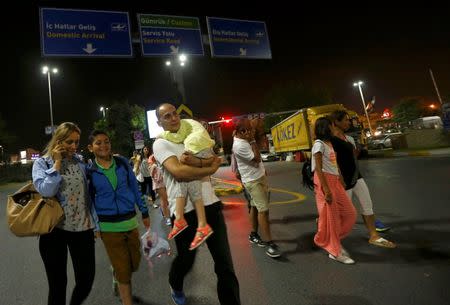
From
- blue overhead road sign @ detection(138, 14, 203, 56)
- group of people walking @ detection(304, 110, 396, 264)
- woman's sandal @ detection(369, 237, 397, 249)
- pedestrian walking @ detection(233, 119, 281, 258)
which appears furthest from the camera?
blue overhead road sign @ detection(138, 14, 203, 56)

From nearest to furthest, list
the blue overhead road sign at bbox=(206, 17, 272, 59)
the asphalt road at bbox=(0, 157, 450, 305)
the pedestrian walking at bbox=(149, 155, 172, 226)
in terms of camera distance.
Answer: the asphalt road at bbox=(0, 157, 450, 305), the pedestrian walking at bbox=(149, 155, 172, 226), the blue overhead road sign at bbox=(206, 17, 272, 59)

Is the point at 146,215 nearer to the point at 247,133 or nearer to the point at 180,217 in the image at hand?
the point at 180,217

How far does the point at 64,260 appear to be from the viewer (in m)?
2.71

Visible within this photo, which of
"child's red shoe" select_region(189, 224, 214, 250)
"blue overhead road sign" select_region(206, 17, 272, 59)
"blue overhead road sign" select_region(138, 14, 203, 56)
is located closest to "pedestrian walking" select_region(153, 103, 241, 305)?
"child's red shoe" select_region(189, 224, 214, 250)

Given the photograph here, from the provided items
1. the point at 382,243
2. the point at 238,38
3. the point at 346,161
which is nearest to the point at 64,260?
the point at 346,161

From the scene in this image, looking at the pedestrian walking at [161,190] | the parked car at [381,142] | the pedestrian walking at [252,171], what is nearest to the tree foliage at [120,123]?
the parked car at [381,142]

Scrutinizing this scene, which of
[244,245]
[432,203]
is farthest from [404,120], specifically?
[244,245]

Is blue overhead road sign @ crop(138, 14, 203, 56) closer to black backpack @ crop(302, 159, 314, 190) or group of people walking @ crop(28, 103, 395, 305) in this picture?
black backpack @ crop(302, 159, 314, 190)

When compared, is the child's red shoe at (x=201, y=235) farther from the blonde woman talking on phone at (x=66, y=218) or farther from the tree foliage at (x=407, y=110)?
the tree foliage at (x=407, y=110)

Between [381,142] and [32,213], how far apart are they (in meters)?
33.4

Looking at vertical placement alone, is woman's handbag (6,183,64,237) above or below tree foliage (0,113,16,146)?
below

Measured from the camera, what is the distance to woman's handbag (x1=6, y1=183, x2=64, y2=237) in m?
2.54

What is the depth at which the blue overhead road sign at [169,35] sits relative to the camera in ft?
38.7

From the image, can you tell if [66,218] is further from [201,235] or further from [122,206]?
[201,235]
